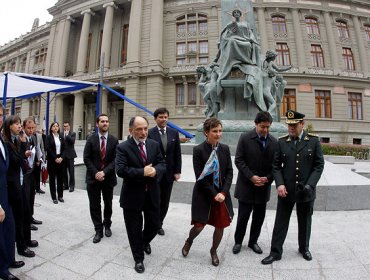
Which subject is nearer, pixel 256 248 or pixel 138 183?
pixel 138 183

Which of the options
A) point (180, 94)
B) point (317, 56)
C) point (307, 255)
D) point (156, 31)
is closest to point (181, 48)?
point (156, 31)

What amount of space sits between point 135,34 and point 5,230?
99.0ft

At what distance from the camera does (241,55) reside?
823cm

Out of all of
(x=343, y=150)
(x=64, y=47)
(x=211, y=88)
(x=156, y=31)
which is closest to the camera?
(x=211, y=88)

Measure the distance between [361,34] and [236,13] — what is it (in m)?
31.9

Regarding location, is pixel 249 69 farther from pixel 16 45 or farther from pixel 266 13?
pixel 16 45

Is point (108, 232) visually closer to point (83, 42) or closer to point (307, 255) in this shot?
point (307, 255)

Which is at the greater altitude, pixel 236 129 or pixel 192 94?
pixel 192 94

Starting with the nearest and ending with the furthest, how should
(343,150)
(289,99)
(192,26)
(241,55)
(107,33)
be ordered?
(241,55) → (343,150) → (289,99) → (192,26) → (107,33)

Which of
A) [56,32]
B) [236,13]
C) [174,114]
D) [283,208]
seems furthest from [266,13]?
[283,208]

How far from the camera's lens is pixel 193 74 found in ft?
93.5

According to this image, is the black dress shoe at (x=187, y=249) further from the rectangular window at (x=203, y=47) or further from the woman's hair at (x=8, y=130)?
the rectangular window at (x=203, y=47)

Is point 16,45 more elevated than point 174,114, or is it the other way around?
point 16,45

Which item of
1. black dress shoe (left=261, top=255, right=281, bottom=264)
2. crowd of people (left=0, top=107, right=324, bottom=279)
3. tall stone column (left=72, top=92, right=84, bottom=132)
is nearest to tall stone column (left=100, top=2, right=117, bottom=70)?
tall stone column (left=72, top=92, right=84, bottom=132)
